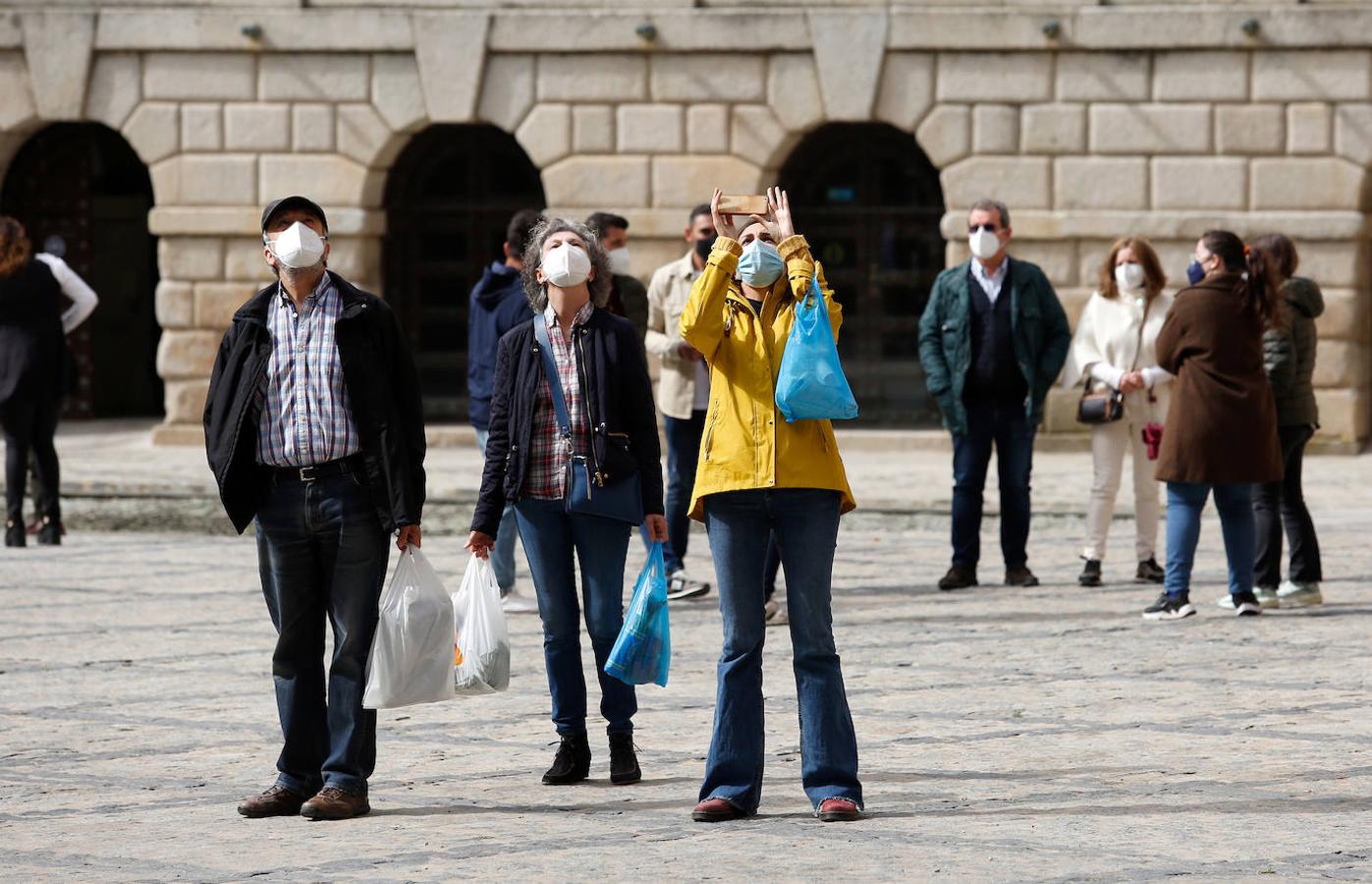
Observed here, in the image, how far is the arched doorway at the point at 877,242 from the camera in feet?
65.3

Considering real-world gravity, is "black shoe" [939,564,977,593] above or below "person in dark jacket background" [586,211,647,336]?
below

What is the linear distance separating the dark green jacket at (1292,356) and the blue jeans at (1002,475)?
4.60ft

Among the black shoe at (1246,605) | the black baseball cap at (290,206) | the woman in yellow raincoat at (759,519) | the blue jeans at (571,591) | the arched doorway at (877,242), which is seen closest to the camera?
the woman in yellow raincoat at (759,519)

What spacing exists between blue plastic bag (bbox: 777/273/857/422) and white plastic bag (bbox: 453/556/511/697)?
107cm

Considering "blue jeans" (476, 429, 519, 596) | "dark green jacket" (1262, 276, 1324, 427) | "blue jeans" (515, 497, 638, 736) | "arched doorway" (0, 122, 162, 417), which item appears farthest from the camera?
"arched doorway" (0, 122, 162, 417)

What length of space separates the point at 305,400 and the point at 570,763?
1.30 m

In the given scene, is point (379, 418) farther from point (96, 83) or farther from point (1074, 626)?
point (96, 83)

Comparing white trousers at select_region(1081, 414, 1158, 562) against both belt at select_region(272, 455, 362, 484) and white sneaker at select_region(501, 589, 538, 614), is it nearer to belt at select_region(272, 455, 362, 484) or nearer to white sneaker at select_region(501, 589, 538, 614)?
white sneaker at select_region(501, 589, 538, 614)

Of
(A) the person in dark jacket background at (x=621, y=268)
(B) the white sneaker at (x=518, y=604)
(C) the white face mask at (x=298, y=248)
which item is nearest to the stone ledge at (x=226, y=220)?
(A) the person in dark jacket background at (x=621, y=268)

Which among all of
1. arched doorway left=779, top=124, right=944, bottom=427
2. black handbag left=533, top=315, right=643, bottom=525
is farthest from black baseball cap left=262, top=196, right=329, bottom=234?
arched doorway left=779, top=124, right=944, bottom=427

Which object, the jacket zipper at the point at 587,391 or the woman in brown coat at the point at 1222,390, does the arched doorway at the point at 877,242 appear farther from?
the jacket zipper at the point at 587,391

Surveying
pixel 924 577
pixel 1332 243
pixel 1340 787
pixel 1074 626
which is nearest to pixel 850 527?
pixel 924 577

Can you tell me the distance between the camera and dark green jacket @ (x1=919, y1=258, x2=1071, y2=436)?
11.4 metres

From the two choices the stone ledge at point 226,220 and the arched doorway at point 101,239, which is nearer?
the stone ledge at point 226,220
